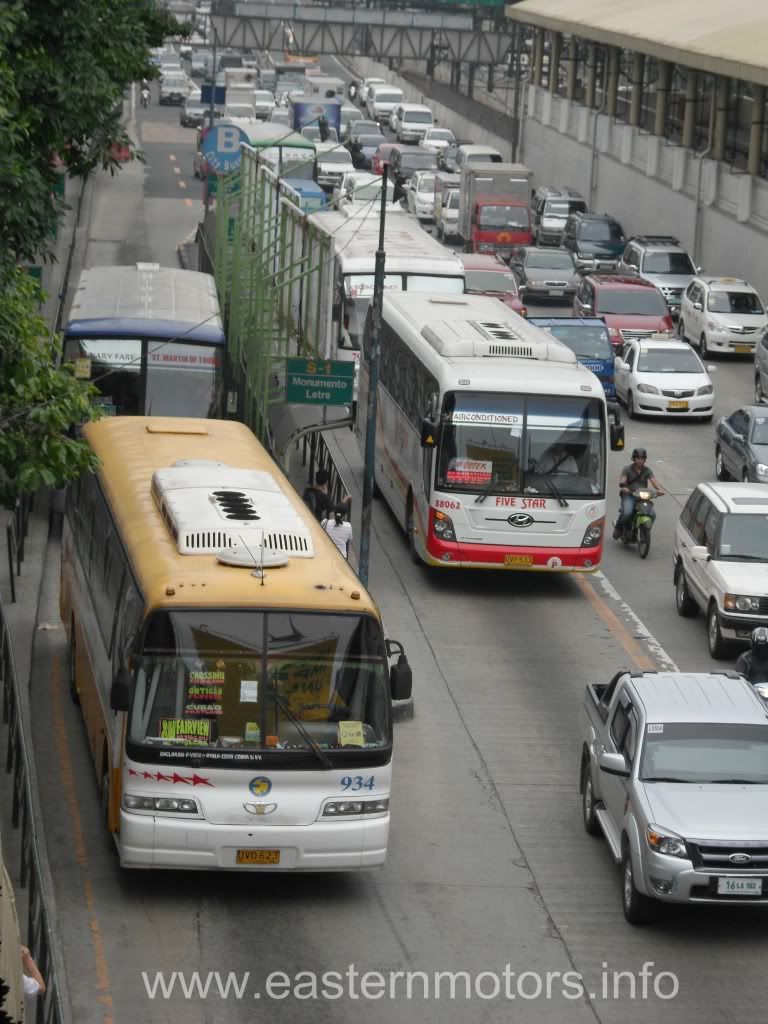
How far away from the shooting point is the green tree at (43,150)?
1432cm

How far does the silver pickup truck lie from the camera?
1388 cm

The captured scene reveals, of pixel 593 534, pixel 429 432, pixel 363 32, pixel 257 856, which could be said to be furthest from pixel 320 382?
pixel 363 32

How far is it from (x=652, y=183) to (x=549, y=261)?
13137 millimetres

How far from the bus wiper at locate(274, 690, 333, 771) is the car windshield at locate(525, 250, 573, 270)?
39.1 metres

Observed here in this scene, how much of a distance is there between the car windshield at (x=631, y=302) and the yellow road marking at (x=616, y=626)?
17.8m

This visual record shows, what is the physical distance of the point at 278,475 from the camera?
1817 centimetres

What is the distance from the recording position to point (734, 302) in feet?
148

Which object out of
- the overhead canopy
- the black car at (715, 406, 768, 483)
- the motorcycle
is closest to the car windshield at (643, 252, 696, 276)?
the overhead canopy

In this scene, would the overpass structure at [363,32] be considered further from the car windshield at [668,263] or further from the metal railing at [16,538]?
the metal railing at [16,538]

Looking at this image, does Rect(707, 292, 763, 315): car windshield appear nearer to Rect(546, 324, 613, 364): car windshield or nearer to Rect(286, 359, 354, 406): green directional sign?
Rect(546, 324, 613, 364): car windshield

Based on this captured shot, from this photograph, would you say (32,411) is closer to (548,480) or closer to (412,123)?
(548,480)

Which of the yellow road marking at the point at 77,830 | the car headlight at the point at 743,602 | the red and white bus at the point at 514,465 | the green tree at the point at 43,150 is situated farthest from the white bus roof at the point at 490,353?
the yellow road marking at the point at 77,830

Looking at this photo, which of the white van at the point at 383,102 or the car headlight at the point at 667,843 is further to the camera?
the white van at the point at 383,102

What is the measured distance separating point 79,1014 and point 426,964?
97.9 inches
